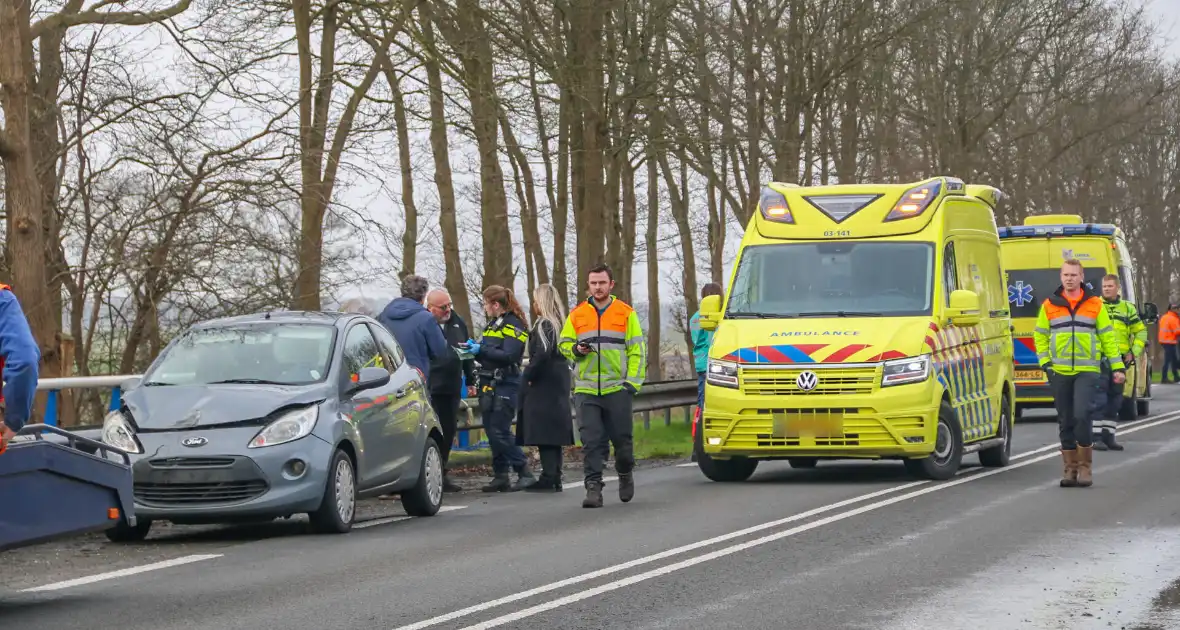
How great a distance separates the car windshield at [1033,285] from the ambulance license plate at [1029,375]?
0.87 metres

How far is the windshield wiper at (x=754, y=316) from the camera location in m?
15.2

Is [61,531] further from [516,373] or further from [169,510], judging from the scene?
[516,373]

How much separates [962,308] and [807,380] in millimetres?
1657

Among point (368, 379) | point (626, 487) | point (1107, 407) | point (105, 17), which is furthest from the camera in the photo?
point (105, 17)

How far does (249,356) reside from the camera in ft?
39.7

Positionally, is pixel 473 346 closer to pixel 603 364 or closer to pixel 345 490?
pixel 603 364

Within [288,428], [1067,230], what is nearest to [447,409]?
[288,428]

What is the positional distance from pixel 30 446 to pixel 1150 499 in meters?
8.60

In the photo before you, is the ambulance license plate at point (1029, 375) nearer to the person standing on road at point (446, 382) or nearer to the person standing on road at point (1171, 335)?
the person standing on road at point (446, 382)

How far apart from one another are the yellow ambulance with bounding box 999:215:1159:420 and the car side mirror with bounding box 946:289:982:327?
993cm

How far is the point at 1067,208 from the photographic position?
49.3 metres

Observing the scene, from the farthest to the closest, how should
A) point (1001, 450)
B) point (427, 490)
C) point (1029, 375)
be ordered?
point (1029, 375), point (1001, 450), point (427, 490)

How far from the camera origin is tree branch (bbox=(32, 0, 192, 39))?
874 inches

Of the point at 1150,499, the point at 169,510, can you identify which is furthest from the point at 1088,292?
the point at 169,510
